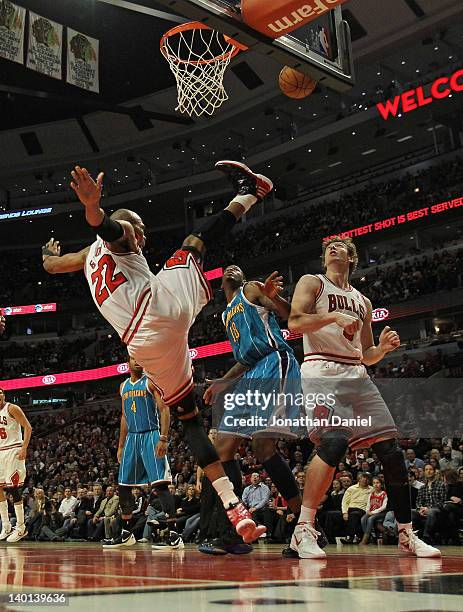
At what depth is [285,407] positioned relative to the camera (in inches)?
194

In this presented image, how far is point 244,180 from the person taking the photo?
469 cm

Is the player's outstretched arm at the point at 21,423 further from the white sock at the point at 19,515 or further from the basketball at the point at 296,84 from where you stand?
the basketball at the point at 296,84

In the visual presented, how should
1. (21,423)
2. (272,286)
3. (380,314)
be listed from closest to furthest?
(272,286), (21,423), (380,314)

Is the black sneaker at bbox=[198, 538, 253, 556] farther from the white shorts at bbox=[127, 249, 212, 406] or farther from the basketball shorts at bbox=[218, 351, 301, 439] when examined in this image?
the white shorts at bbox=[127, 249, 212, 406]

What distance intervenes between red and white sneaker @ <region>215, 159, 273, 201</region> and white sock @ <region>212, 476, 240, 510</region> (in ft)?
6.38

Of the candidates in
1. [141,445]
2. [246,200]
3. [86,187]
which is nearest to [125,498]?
[141,445]

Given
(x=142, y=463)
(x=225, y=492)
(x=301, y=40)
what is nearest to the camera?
(x=225, y=492)

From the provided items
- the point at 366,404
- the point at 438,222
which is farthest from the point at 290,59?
the point at 438,222

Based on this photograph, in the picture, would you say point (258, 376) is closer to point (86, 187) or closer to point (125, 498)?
point (86, 187)

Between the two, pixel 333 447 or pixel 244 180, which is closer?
pixel 333 447

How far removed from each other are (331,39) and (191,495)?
7.33 m

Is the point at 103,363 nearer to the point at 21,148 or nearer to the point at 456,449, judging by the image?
the point at 21,148

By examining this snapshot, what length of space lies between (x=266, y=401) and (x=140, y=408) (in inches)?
116

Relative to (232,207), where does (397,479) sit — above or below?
below
